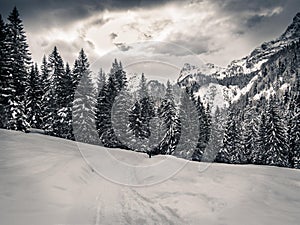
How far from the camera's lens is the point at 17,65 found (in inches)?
1282

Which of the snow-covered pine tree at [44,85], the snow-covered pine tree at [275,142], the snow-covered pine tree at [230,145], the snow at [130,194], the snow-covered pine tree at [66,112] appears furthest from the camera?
the snow-covered pine tree at [230,145]

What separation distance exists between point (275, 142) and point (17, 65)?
40.1 m

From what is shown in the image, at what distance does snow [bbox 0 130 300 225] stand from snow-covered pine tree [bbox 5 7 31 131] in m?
17.8

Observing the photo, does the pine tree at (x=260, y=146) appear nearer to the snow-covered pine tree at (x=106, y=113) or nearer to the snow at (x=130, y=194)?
the snow-covered pine tree at (x=106, y=113)

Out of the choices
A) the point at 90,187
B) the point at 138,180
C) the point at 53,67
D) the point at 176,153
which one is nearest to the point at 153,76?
the point at 138,180

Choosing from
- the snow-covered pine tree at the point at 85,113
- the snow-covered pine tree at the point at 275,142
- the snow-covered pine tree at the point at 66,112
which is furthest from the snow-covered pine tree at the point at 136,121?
the snow-covered pine tree at the point at 275,142

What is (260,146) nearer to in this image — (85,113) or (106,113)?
(106,113)

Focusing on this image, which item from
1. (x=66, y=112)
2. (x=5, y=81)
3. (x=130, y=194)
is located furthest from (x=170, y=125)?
(x=130, y=194)

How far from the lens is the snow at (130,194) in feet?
25.3

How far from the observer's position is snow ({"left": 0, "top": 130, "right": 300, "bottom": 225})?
25.3 ft

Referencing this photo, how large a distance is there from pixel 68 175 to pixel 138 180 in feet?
11.3

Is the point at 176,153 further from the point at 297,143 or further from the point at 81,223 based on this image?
the point at 81,223

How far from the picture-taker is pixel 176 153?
3869 cm

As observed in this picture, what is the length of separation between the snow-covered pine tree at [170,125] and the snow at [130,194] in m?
25.5
